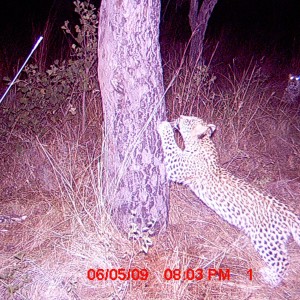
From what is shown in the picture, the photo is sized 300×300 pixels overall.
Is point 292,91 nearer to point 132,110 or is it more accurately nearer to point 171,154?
point 171,154

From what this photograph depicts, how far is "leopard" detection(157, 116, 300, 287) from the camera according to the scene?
341cm

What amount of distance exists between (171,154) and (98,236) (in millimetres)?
992

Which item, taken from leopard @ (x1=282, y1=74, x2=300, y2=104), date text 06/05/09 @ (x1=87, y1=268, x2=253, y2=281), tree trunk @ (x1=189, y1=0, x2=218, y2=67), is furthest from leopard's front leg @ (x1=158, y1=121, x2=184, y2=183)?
leopard @ (x1=282, y1=74, x2=300, y2=104)

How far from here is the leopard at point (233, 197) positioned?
134 inches

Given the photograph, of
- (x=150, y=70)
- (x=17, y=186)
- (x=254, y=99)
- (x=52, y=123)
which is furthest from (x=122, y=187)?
(x=254, y=99)

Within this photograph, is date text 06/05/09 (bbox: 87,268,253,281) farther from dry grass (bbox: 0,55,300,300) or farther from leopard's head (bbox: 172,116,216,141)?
leopard's head (bbox: 172,116,216,141)

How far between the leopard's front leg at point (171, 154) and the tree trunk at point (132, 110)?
7cm

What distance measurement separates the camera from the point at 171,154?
3820 mm

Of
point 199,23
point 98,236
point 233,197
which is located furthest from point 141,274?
point 199,23

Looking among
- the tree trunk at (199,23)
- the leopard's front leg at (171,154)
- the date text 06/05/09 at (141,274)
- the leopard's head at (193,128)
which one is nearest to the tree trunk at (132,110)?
the leopard's front leg at (171,154)

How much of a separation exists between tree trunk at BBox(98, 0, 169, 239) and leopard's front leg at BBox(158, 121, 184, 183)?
7 centimetres

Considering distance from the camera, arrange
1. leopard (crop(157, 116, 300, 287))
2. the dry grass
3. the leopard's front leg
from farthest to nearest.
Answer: the leopard's front leg, leopard (crop(157, 116, 300, 287)), the dry grass

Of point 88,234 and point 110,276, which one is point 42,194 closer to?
point 88,234

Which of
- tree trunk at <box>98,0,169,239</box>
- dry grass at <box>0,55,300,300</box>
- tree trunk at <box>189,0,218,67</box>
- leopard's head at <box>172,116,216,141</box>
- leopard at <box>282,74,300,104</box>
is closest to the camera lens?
dry grass at <box>0,55,300,300</box>
